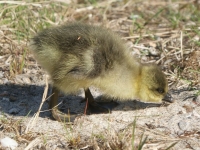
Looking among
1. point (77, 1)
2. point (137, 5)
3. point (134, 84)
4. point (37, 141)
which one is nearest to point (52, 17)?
point (77, 1)

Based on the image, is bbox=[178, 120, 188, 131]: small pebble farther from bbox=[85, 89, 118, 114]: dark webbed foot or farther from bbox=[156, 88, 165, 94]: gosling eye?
bbox=[85, 89, 118, 114]: dark webbed foot

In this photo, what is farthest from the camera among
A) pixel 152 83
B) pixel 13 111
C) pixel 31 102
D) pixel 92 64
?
pixel 31 102

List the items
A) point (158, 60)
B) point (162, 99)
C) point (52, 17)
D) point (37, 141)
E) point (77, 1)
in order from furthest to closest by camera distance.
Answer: point (77, 1), point (52, 17), point (158, 60), point (162, 99), point (37, 141)

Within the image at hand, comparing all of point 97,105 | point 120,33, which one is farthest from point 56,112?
point 120,33

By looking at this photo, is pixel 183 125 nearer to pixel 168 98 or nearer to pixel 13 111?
pixel 168 98

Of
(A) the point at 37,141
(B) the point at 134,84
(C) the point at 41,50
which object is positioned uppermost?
(C) the point at 41,50

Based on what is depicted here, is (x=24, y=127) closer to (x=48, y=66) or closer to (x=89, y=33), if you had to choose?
(x=48, y=66)

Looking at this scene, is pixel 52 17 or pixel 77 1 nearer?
pixel 52 17

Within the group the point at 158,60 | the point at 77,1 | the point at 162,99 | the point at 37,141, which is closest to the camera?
the point at 37,141
